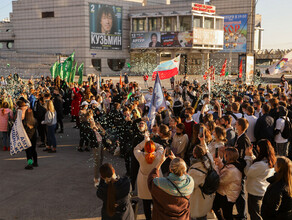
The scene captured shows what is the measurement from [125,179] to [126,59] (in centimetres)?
4600

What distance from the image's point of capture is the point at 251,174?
15.0ft

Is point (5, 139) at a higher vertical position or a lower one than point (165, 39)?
lower

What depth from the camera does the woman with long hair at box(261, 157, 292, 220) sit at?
374cm

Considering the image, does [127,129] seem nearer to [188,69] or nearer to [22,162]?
[22,162]

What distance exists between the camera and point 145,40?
1821 inches

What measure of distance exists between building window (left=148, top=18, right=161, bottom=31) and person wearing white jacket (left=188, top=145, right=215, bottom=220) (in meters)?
43.4

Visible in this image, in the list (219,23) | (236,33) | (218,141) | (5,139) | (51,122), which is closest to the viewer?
(218,141)

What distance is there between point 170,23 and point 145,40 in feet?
14.9

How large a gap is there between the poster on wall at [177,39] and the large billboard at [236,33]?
49.6 ft

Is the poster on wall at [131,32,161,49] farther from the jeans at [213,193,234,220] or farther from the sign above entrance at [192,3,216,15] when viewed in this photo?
the jeans at [213,193,234,220]

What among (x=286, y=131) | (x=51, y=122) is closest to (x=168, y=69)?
(x=51, y=122)

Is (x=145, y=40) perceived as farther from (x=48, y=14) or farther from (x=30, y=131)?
(x=30, y=131)

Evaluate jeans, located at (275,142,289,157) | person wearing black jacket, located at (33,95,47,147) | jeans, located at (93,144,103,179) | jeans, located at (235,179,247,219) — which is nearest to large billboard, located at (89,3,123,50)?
person wearing black jacket, located at (33,95,47,147)

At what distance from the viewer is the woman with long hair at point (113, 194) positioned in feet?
12.2
